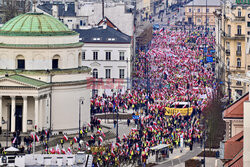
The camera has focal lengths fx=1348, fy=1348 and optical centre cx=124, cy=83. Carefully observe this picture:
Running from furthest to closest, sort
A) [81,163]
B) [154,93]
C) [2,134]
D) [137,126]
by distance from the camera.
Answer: [154,93] < [137,126] < [2,134] < [81,163]

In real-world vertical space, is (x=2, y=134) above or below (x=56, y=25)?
below

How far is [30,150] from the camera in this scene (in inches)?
4296

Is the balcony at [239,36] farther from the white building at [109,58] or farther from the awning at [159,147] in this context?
the awning at [159,147]

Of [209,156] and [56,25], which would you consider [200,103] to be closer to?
[56,25]

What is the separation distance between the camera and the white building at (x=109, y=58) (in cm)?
15750

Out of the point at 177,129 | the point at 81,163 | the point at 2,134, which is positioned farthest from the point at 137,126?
the point at 81,163

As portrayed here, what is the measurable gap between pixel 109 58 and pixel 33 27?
33.5 meters

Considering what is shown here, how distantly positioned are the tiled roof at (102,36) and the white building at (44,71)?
30247 mm

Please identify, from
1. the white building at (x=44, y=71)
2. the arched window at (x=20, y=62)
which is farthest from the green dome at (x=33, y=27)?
the arched window at (x=20, y=62)

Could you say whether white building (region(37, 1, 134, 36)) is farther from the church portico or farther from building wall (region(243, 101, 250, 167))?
building wall (region(243, 101, 250, 167))

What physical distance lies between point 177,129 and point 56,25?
606 inches

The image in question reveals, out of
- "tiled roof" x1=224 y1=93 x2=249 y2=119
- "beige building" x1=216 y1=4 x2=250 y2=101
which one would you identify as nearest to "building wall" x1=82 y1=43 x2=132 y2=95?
"beige building" x1=216 y1=4 x2=250 y2=101

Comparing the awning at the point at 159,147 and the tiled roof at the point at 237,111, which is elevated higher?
the tiled roof at the point at 237,111

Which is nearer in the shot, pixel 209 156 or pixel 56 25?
pixel 209 156
